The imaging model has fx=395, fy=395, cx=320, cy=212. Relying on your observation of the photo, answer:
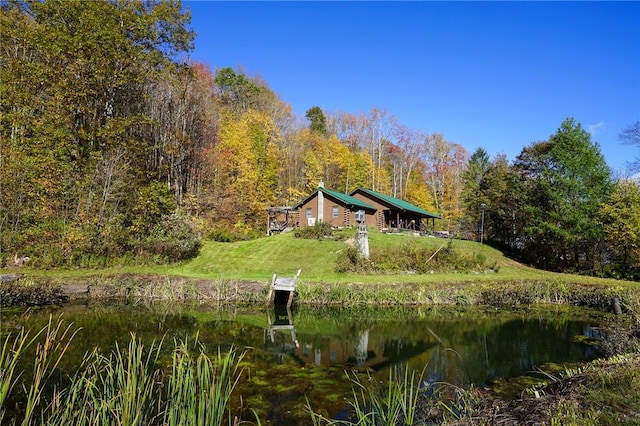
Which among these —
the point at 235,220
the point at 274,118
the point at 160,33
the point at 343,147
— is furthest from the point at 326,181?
the point at 160,33

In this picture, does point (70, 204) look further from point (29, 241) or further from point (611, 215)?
point (611, 215)

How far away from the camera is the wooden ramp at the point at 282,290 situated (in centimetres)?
1738

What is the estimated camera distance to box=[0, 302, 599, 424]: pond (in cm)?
803

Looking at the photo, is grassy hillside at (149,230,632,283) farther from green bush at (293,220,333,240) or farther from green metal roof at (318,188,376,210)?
green metal roof at (318,188,376,210)

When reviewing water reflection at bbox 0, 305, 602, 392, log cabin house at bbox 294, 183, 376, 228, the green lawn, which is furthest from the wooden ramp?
log cabin house at bbox 294, 183, 376, 228

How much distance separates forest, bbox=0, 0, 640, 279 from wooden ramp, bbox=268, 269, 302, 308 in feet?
34.4

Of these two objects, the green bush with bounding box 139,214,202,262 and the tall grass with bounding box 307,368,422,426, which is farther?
the green bush with bounding box 139,214,202,262

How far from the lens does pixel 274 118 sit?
4944 centimetres

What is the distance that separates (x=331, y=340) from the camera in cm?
1241

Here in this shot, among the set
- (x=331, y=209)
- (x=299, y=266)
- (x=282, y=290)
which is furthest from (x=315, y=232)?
(x=282, y=290)

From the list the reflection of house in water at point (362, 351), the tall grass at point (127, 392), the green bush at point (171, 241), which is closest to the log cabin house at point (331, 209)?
Result: the green bush at point (171, 241)

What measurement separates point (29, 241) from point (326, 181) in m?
34.2

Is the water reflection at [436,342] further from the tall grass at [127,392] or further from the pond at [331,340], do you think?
the tall grass at [127,392]

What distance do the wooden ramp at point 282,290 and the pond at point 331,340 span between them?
60cm
